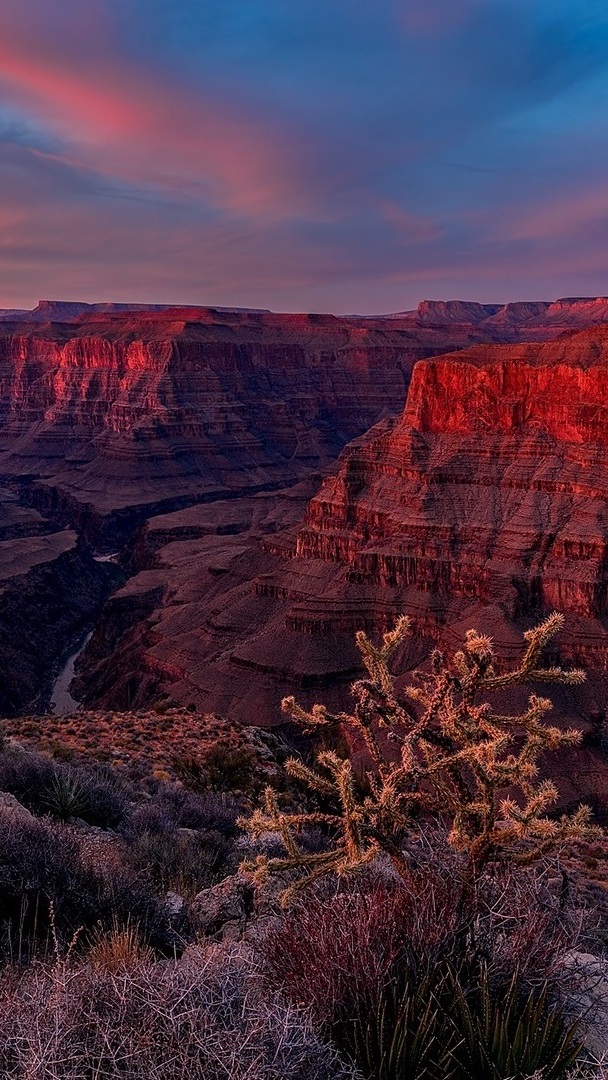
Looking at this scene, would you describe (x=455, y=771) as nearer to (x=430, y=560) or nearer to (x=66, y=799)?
(x=66, y=799)

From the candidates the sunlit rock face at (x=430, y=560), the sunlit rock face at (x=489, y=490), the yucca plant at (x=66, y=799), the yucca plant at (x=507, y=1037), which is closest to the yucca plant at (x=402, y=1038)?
the yucca plant at (x=507, y=1037)

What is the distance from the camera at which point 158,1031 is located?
512 centimetres

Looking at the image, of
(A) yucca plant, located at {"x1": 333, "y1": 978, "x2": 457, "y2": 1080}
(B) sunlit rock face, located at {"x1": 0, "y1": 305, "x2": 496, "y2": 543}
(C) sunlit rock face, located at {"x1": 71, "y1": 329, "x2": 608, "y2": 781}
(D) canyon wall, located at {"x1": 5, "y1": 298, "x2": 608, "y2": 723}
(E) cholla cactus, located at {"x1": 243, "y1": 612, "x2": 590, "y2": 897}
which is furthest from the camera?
(B) sunlit rock face, located at {"x1": 0, "y1": 305, "x2": 496, "y2": 543}

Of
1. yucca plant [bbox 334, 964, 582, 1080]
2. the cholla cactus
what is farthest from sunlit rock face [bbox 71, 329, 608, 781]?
yucca plant [bbox 334, 964, 582, 1080]

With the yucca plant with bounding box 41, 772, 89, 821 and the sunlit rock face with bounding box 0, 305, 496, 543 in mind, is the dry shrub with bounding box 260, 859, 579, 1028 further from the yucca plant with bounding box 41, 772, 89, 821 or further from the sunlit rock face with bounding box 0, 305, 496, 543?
the sunlit rock face with bounding box 0, 305, 496, 543

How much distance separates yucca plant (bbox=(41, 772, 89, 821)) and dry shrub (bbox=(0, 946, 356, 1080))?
8.35 m

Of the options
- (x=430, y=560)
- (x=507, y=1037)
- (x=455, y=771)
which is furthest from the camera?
(x=430, y=560)

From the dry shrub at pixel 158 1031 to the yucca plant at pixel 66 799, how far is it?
8.35 metres

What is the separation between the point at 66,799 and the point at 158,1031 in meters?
9.40

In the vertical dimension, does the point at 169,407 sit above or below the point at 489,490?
above

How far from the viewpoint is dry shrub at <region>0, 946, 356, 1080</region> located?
4828 millimetres

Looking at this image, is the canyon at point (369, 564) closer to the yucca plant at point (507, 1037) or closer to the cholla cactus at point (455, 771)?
the cholla cactus at point (455, 771)

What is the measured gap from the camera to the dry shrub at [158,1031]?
483 cm

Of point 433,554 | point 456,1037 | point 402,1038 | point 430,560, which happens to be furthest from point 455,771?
point 433,554
